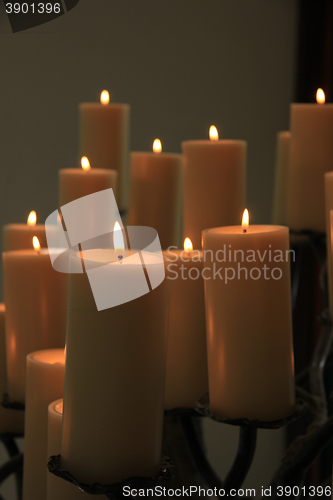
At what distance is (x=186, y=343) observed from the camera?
47 cm

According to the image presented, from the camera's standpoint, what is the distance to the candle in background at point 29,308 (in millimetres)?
493

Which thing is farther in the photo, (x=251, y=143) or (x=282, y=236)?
(x=251, y=143)

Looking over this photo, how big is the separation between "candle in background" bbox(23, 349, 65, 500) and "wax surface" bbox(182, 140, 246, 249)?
7.3 inches

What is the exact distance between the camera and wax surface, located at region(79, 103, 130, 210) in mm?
690

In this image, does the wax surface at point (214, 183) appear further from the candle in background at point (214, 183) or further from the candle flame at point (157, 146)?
the candle flame at point (157, 146)

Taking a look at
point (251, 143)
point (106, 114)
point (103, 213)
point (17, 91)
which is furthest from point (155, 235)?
point (251, 143)

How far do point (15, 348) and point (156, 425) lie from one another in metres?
0.21

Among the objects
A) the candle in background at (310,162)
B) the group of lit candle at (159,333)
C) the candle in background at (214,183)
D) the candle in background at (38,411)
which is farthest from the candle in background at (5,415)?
the candle in background at (310,162)

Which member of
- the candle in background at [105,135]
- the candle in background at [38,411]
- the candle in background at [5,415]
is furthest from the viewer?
the candle in background at [105,135]

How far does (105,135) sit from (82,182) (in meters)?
0.13

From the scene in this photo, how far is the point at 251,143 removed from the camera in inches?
46.7

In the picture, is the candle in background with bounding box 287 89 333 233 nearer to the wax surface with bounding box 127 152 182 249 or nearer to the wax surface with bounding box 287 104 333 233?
the wax surface with bounding box 287 104 333 233

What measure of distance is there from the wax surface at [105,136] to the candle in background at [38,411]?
30 cm

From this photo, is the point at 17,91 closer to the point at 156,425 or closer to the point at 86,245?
the point at 86,245
